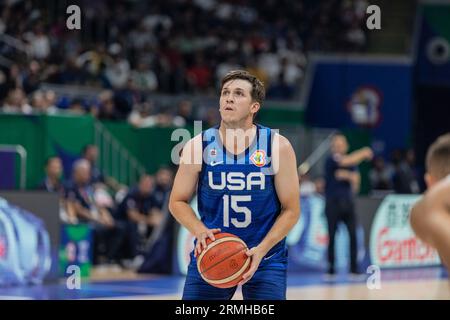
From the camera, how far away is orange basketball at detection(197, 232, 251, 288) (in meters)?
7.35

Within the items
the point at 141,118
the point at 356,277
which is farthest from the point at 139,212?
the point at 356,277

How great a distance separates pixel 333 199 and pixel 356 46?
13983 millimetres

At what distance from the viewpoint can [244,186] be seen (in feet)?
25.1

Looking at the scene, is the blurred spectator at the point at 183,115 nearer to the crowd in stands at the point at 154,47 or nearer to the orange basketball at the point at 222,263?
the crowd in stands at the point at 154,47

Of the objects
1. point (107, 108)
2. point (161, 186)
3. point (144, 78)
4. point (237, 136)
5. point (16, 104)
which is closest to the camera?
point (237, 136)

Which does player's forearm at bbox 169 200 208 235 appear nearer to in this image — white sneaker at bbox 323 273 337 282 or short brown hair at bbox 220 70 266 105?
short brown hair at bbox 220 70 266 105

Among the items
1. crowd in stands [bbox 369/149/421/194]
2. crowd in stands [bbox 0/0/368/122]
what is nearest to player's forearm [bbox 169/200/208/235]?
crowd in stands [bbox 0/0/368/122]

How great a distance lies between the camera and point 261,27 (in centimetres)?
2950

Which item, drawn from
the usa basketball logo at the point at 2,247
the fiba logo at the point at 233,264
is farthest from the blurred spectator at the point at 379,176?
the fiba logo at the point at 233,264

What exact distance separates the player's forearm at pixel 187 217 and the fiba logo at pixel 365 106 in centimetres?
2244

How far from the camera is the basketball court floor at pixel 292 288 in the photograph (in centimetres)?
1336

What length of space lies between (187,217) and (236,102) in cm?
89

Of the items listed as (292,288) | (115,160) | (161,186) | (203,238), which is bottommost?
(292,288)

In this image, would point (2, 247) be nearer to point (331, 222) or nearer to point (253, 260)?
point (331, 222)
